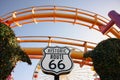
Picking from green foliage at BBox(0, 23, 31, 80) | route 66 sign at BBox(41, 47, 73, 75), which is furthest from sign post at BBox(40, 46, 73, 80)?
green foliage at BBox(0, 23, 31, 80)

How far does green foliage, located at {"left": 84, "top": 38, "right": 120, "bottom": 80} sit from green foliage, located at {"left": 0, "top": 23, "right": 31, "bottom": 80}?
68.9 inches

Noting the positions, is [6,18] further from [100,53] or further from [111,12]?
[100,53]

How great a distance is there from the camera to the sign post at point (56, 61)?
5789mm

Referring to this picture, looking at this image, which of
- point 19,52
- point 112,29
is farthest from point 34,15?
point 19,52

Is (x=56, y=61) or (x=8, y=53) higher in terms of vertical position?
(x=56, y=61)

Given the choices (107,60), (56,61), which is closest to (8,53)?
(56,61)

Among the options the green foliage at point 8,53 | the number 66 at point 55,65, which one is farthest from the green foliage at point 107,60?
the green foliage at point 8,53

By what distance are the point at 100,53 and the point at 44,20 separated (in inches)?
336

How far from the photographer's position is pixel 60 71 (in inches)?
227

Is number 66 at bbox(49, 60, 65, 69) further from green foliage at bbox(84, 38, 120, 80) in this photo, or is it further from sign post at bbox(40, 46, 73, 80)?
green foliage at bbox(84, 38, 120, 80)

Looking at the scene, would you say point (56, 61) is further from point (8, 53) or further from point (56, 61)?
point (8, 53)

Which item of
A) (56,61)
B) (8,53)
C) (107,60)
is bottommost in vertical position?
(107,60)

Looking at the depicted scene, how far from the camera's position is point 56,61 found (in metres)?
5.85

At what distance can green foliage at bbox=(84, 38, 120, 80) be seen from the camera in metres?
6.53
